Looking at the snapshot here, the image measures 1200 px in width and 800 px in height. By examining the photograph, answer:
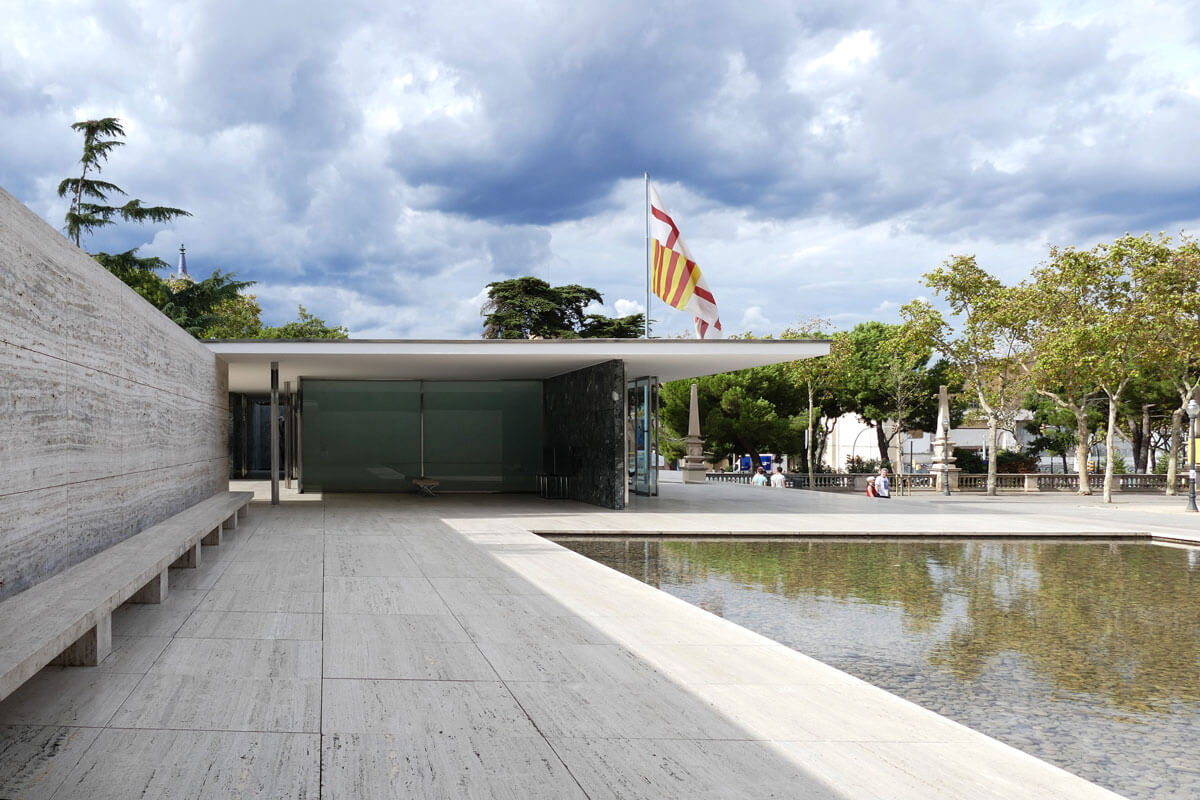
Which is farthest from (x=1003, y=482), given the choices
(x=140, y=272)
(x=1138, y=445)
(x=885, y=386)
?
(x=140, y=272)

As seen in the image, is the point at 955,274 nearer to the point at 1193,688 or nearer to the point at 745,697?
the point at 1193,688

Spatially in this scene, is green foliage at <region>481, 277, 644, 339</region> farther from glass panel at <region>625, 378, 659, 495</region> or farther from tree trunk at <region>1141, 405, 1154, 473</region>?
glass panel at <region>625, 378, 659, 495</region>

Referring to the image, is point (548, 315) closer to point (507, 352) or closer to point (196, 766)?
point (507, 352)

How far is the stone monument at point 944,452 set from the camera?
100ft

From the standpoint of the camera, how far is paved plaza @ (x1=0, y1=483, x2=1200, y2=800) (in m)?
3.64

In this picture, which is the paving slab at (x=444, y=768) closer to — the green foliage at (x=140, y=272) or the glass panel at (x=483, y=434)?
the glass panel at (x=483, y=434)

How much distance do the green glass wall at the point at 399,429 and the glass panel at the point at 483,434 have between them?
24 millimetres

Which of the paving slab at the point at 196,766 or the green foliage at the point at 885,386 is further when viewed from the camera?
the green foliage at the point at 885,386

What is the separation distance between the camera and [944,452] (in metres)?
31.2

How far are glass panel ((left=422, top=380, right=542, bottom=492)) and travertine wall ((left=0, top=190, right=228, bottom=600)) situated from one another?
13.0 metres

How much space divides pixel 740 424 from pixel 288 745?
1504 inches

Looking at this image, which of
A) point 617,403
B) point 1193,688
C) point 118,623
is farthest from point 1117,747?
point 617,403

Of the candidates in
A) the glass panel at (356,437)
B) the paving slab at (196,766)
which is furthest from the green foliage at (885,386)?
the paving slab at (196,766)

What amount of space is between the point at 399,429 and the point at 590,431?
6285 mm
